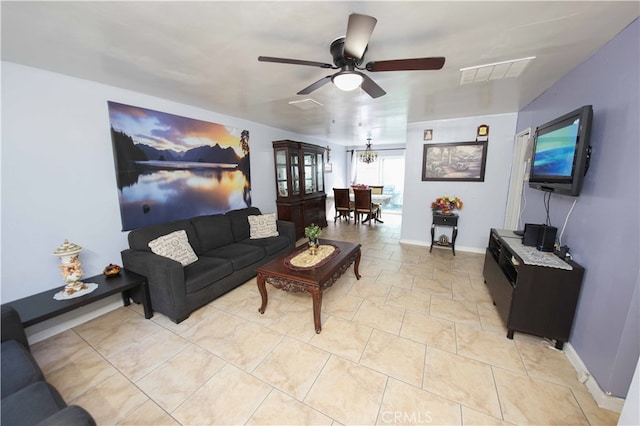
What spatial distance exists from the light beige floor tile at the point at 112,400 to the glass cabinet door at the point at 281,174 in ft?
11.4

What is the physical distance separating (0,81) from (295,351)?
303cm

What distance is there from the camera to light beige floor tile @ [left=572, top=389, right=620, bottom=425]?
52.5 inches

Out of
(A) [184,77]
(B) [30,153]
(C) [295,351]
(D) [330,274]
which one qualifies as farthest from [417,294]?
(B) [30,153]

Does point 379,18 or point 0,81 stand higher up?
point 379,18

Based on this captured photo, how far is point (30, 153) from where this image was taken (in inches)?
74.1

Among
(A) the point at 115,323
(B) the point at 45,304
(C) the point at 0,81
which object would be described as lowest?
(A) the point at 115,323

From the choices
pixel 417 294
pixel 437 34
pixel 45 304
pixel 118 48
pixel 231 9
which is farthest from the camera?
pixel 417 294

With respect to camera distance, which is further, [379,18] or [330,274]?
[330,274]

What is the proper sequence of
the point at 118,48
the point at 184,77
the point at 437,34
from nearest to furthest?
the point at 437,34
the point at 118,48
the point at 184,77

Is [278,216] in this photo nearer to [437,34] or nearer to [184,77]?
[184,77]

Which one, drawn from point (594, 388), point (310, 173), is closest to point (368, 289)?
point (594, 388)

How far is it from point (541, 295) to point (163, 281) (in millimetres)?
3177

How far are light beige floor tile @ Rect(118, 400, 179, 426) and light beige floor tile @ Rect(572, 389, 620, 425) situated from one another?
241 centimetres

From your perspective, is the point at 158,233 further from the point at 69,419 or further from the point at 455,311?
the point at 455,311
